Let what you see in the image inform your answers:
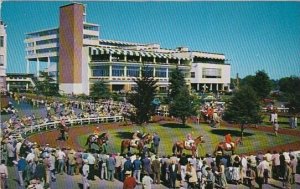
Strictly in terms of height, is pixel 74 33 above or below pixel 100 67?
above

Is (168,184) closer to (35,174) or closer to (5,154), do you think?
(35,174)

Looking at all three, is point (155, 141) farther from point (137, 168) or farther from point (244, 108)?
point (244, 108)

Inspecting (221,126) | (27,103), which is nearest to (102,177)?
(221,126)

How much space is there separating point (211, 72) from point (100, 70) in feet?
67.0

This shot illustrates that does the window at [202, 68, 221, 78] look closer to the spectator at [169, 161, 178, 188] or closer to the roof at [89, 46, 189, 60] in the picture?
the roof at [89, 46, 189, 60]

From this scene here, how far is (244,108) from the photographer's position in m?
Result: 21.5

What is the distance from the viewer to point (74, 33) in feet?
179

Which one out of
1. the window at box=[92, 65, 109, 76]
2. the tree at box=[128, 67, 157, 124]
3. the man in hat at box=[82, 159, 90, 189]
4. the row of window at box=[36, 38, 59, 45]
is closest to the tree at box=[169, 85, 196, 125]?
the tree at box=[128, 67, 157, 124]

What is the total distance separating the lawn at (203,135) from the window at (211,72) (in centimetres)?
3543

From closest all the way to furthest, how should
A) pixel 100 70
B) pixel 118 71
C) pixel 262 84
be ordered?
pixel 262 84, pixel 118 71, pixel 100 70

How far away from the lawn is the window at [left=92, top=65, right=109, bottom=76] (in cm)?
2234

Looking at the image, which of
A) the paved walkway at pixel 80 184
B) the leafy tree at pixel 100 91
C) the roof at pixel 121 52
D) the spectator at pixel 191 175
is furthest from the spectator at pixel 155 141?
the roof at pixel 121 52

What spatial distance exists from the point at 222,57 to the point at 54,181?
2325 inches

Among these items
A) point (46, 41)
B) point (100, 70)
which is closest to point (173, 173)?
point (100, 70)
